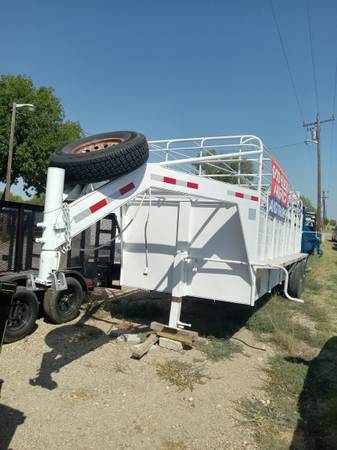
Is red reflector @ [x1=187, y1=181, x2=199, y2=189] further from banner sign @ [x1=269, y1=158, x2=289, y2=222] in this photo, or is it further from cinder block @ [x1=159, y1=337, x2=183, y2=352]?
cinder block @ [x1=159, y1=337, x2=183, y2=352]

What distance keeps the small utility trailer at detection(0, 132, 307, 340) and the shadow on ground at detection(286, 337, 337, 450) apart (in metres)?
0.97

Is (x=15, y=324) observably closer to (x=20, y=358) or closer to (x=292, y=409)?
(x=20, y=358)

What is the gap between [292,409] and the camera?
14.2 ft

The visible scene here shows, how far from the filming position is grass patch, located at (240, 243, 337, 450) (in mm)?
3822

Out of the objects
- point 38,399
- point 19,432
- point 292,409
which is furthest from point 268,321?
point 19,432

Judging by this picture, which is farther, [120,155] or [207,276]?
[207,276]

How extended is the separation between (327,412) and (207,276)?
7.64 feet

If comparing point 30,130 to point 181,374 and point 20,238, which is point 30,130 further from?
point 181,374

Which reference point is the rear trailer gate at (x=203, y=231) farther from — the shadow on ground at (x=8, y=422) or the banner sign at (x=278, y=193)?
the shadow on ground at (x=8, y=422)

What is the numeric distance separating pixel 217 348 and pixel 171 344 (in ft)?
2.21

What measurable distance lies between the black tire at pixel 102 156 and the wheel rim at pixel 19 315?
9.30 ft

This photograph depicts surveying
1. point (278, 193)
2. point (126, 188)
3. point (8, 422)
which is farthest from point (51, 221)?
point (278, 193)

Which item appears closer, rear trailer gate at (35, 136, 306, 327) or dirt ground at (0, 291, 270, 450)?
dirt ground at (0, 291, 270, 450)

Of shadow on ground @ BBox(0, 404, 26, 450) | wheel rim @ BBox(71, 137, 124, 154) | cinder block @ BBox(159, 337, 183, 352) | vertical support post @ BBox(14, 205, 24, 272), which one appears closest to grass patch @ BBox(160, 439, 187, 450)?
shadow on ground @ BBox(0, 404, 26, 450)
